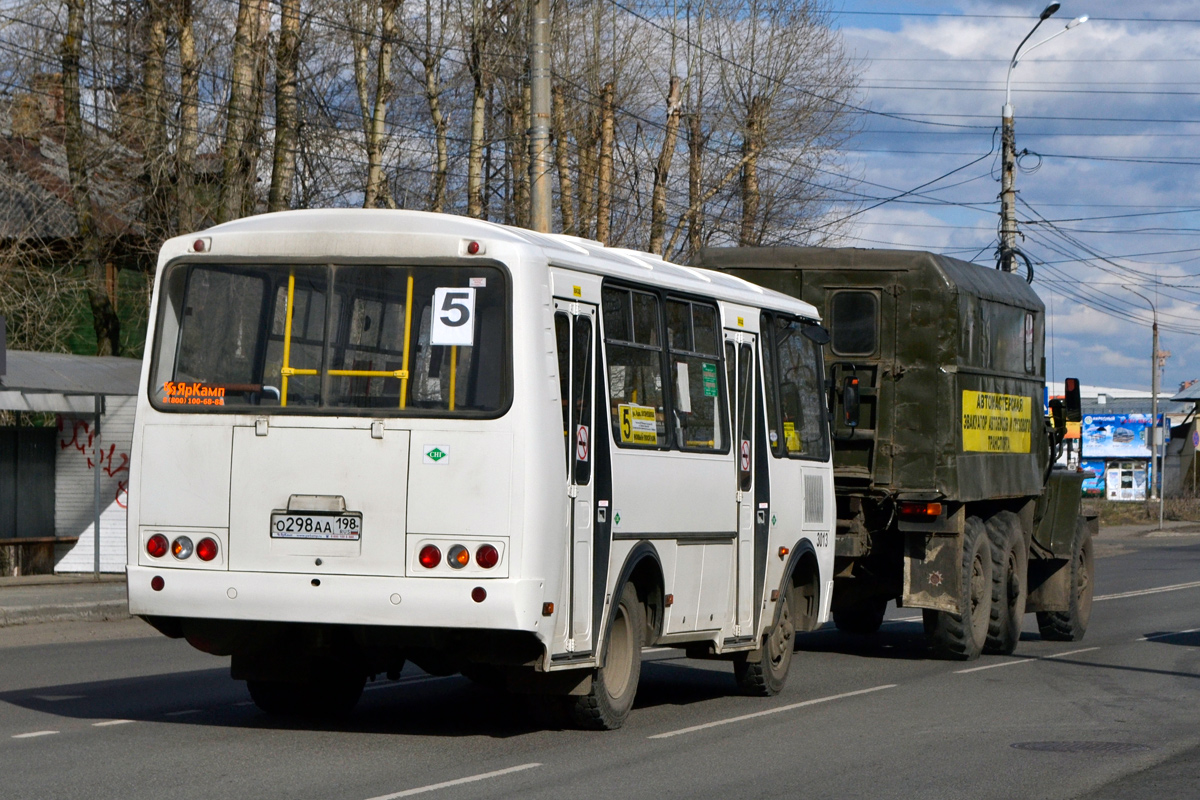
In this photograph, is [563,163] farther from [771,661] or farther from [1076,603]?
[771,661]

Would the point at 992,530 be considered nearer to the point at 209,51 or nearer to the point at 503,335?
the point at 503,335

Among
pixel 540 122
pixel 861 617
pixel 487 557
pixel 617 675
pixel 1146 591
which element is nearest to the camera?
pixel 487 557

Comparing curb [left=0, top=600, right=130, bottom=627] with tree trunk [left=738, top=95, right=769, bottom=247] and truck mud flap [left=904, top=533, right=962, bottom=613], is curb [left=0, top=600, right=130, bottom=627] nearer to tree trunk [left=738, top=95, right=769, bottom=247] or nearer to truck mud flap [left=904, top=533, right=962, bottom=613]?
truck mud flap [left=904, top=533, right=962, bottom=613]

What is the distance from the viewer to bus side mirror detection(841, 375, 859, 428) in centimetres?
1338

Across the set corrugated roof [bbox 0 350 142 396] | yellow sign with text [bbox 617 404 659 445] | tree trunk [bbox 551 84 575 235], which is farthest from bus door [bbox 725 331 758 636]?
tree trunk [bbox 551 84 575 235]

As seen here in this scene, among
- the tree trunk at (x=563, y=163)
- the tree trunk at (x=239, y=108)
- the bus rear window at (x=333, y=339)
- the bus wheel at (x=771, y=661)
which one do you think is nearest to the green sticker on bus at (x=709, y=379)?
the bus wheel at (x=771, y=661)

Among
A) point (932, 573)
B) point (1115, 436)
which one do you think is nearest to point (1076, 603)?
point (932, 573)

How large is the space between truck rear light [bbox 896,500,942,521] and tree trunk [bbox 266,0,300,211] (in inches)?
589

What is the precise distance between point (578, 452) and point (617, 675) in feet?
5.15

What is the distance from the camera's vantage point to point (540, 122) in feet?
62.4

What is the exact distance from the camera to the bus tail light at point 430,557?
28.4 ft

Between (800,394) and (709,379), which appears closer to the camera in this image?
(709,379)

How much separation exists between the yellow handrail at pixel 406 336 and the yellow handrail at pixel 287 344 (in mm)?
508

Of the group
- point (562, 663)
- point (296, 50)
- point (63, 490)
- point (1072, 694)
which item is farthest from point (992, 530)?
point (296, 50)
